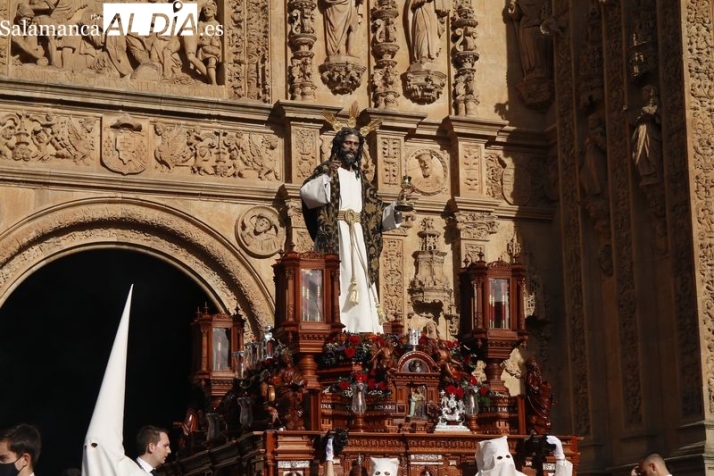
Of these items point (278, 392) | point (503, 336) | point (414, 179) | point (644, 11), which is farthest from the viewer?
point (414, 179)

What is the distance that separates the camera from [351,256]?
13.6 m

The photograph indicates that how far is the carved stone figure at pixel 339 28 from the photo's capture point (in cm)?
1900

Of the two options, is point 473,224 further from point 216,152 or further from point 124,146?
point 124,146

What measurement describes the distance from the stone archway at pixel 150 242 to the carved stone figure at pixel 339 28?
2.86 meters

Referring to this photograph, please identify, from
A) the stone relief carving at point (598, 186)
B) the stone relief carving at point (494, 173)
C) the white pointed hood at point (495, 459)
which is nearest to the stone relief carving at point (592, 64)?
the stone relief carving at point (598, 186)

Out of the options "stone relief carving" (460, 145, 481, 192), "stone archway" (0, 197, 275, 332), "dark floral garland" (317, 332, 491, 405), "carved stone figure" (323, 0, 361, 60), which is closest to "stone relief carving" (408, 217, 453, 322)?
"stone relief carving" (460, 145, 481, 192)

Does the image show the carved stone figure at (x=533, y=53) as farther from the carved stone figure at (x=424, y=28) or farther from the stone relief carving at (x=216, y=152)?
the stone relief carving at (x=216, y=152)

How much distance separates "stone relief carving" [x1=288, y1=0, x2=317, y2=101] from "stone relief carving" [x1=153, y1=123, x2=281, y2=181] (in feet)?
2.29

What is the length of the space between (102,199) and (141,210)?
1.60ft

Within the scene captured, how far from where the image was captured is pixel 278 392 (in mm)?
11852

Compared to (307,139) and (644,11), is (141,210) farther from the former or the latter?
(644,11)

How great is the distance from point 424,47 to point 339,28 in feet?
3.81

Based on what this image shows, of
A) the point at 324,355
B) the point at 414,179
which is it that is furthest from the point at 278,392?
→ the point at 414,179

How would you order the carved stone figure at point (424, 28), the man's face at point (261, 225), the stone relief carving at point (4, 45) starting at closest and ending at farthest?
the stone relief carving at point (4, 45) < the man's face at point (261, 225) < the carved stone figure at point (424, 28)
